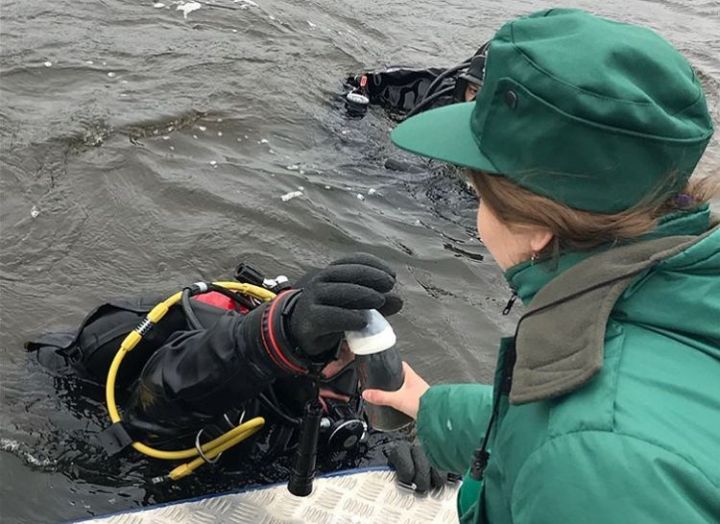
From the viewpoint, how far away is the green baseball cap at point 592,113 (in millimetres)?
1321

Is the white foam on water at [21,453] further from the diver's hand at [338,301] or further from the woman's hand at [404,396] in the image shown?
the woman's hand at [404,396]

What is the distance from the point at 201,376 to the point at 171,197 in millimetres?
2827

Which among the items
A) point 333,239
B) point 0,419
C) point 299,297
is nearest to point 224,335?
point 299,297

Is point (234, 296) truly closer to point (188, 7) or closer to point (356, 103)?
point (356, 103)

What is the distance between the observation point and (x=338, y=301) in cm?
204

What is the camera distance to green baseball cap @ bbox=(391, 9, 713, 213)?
1321mm

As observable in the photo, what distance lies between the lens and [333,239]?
500 cm

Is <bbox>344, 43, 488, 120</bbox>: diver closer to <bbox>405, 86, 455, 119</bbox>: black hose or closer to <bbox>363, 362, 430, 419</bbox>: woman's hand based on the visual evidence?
<bbox>405, 86, 455, 119</bbox>: black hose

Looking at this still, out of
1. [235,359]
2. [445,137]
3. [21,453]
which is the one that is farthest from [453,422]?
[21,453]

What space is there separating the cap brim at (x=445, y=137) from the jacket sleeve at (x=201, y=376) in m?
0.87

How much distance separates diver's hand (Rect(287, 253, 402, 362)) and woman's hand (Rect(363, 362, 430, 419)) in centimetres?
19

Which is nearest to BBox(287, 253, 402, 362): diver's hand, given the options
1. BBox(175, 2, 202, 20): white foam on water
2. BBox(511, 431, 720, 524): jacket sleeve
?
BBox(511, 431, 720, 524): jacket sleeve

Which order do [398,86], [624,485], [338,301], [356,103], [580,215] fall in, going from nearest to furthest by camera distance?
[624,485], [580,215], [338,301], [356,103], [398,86]

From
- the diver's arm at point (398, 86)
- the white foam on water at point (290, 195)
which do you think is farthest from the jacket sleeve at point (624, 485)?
the diver's arm at point (398, 86)
